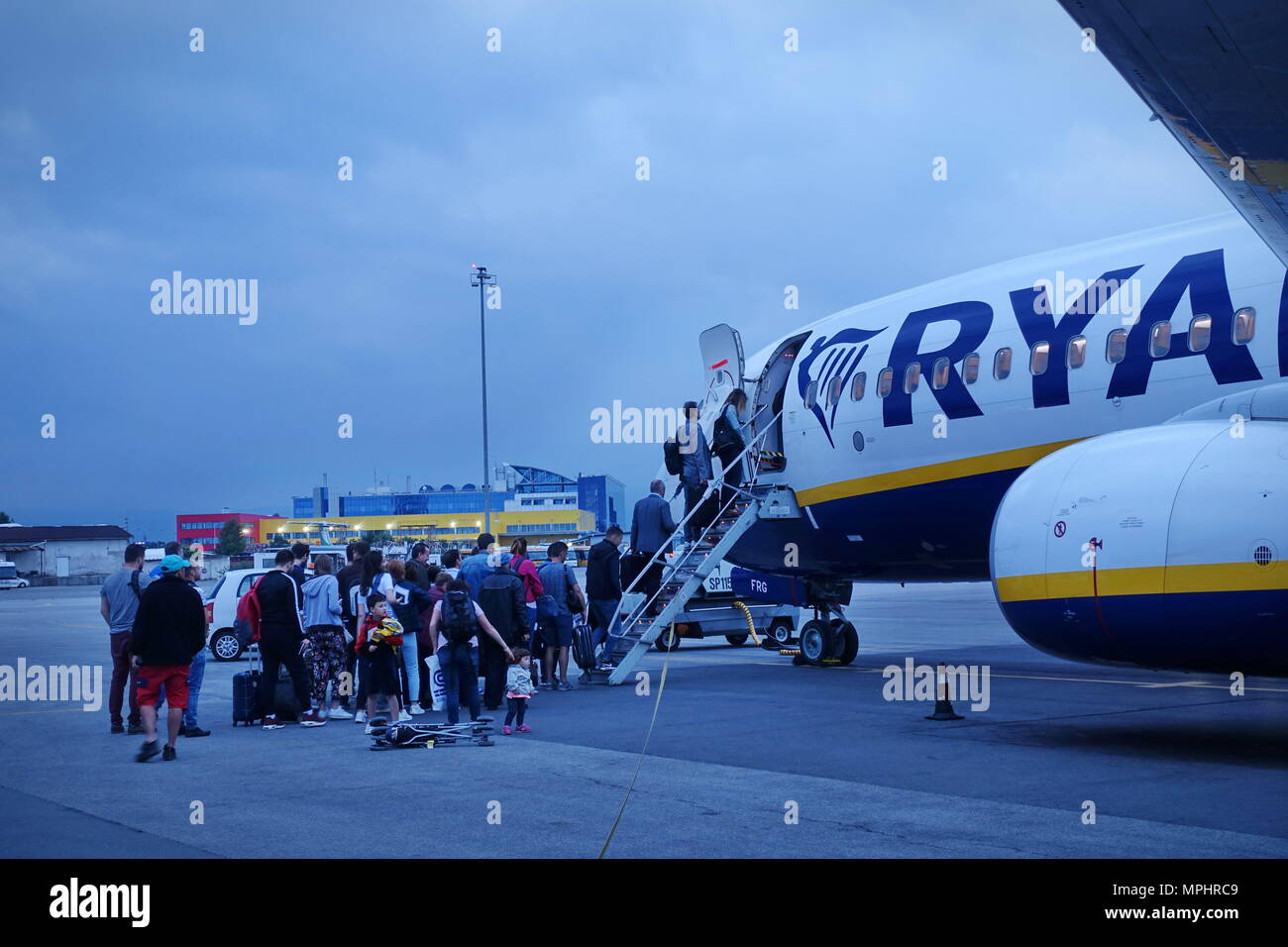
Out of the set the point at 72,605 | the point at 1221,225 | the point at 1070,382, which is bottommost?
the point at 72,605

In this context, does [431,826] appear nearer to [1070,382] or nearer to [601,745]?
[601,745]

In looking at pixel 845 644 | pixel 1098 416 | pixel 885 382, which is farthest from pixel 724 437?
pixel 1098 416

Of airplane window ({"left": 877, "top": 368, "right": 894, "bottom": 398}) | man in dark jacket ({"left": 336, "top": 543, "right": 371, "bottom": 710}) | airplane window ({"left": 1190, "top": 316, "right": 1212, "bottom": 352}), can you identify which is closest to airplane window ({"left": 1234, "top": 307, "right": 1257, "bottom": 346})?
airplane window ({"left": 1190, "top": 316, "right": 1212, "bottom": 352})

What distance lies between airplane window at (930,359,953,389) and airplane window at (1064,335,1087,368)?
1771 millimetres

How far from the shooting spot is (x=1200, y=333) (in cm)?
1211

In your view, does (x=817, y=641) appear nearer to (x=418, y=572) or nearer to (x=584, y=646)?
(x=584, y=646)

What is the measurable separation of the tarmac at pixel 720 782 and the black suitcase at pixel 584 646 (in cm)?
148

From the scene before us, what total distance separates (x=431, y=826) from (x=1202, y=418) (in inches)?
272

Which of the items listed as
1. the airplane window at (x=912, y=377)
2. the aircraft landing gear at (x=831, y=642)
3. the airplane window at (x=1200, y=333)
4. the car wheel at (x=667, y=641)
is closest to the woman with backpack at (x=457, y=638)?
the airplane window at (x=912, y=377)

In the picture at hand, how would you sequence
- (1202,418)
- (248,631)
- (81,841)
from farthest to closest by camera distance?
1. (248,631)
2. (1202,418)
3. (81,841)

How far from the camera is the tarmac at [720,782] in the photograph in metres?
7.35

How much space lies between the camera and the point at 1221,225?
41.2 feet

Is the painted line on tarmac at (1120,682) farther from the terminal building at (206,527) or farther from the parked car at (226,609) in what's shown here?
the terminal building at (206,527)
